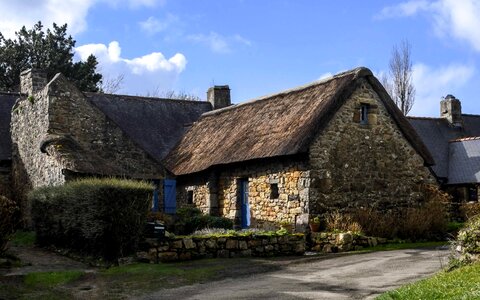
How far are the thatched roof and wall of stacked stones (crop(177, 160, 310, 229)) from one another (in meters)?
0.63

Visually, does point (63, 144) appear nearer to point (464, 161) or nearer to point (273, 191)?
point (273, 191)

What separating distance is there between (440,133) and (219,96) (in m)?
11.9

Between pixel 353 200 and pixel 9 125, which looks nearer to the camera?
pixel 353 200

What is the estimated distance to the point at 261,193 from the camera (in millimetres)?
21344

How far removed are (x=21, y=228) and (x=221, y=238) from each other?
32.5ft

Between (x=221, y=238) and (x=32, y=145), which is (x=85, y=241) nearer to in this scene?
(x=221, y=238)

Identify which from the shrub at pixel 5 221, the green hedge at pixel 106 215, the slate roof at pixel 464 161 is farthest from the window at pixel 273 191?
the slate roof at pixel 464 161

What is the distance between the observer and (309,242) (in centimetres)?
1881

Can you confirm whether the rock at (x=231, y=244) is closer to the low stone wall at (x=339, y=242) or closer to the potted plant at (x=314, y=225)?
the low stone wall at (x=339, y=242)

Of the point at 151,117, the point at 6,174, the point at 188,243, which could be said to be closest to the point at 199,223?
the point at 188,243

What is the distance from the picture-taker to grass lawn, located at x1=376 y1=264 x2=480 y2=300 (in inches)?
334

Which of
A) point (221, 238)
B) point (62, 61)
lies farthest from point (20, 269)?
point (62, 61)

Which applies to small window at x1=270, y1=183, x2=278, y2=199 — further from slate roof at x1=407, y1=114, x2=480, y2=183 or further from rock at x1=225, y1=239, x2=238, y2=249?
slate roof at x1=407, y1=114, x2=480, y2=183

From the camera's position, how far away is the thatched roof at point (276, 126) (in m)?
20.1
